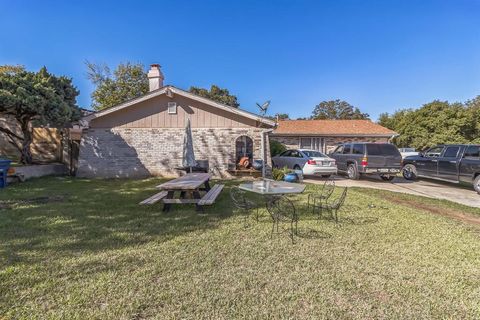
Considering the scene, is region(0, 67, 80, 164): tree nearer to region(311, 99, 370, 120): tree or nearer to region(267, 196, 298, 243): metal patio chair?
region(267, 196, 298, 243): metal patio chair

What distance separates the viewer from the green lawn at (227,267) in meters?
2.46

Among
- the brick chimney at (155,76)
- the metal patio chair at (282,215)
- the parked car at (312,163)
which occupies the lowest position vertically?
the metal patio chair at (282,215)

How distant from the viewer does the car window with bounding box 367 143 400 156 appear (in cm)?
1083

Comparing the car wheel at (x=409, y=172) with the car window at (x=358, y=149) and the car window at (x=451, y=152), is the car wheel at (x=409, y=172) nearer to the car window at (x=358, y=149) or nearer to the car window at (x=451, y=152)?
the car window at (x=451, y=152)

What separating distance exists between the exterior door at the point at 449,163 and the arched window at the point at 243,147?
8179 mm

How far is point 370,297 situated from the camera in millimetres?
2676

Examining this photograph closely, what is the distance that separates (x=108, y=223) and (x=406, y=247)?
556 cm

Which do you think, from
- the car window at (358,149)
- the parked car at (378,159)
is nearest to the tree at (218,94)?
the car window at (358,149)

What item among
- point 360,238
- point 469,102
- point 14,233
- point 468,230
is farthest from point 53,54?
point 469,102

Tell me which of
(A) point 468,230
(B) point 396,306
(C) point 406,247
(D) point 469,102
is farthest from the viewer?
(D) point 469,102

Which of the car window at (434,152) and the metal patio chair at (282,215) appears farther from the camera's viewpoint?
the car window at (434,152)

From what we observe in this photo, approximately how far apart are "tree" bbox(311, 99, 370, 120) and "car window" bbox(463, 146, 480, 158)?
43.7 metres

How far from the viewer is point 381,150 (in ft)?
35.8

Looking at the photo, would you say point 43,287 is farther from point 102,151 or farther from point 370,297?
point 102,151
